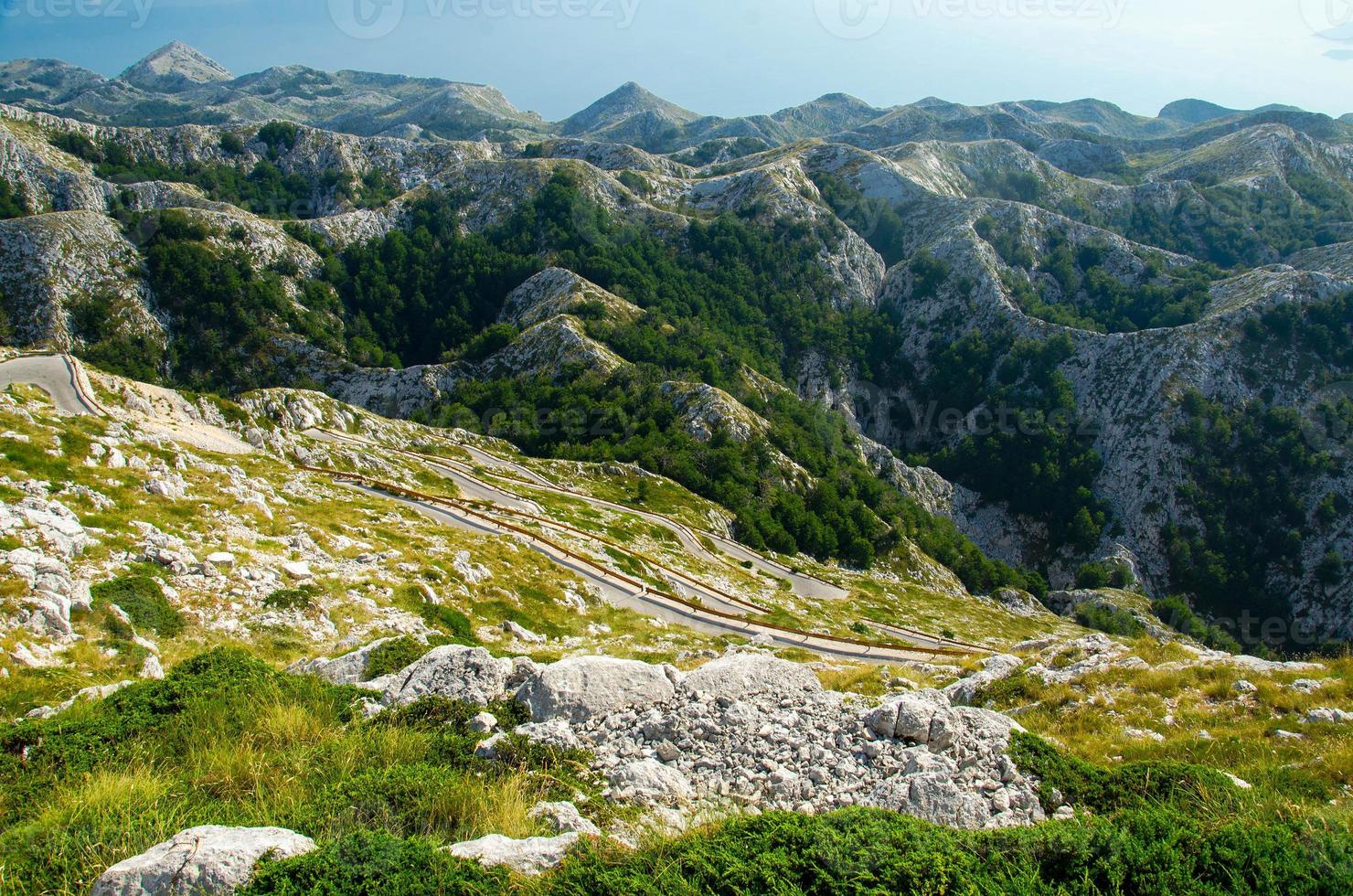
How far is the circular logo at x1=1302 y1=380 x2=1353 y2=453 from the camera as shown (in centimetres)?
11556

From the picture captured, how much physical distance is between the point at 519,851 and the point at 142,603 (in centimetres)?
1684

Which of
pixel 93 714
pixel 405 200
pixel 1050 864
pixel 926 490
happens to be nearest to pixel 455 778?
pixel 93 714

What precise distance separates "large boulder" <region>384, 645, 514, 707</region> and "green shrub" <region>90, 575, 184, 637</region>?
9385 millimetres

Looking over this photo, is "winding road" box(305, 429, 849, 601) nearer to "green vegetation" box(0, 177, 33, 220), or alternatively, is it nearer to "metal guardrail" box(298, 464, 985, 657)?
"metal guardrail" box(298, 464, 985, 657)

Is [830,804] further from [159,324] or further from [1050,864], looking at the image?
[159,324]

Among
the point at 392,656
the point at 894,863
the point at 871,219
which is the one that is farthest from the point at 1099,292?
the point at 894,863

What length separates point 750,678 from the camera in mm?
13828

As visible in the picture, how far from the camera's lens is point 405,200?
167 m

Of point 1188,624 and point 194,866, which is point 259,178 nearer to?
point 194,866

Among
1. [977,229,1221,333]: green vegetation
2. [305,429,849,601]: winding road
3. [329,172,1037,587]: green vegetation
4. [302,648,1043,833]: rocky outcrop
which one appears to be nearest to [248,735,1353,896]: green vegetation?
[302,648,1043,833]: rocky outcrop

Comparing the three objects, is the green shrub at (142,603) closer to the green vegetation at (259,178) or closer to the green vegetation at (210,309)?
the green vegetation at (210,309)

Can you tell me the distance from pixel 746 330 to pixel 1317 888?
15314 cm

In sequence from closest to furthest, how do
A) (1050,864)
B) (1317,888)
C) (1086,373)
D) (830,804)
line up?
(1317,888)
(1050,864)
(830,804)
(1086,373)

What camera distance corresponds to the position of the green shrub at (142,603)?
17.8m
